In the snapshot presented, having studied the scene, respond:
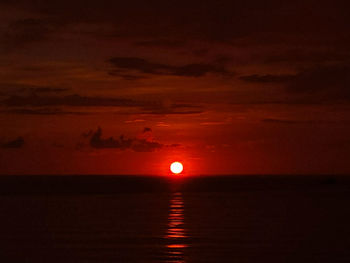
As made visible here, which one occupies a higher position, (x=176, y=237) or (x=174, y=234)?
(x=174, y=234)

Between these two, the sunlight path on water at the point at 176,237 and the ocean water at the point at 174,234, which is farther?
the ocean water at the point at 174,234

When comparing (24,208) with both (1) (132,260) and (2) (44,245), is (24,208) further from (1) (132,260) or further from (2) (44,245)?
(1) (132,260)

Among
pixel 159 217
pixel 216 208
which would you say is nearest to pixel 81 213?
pixel 159 217

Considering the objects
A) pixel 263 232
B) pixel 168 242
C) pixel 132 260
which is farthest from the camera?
pixel 263 232

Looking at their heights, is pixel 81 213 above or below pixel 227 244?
above

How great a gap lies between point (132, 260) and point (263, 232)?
387 inches

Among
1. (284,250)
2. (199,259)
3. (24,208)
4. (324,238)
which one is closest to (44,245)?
(199,259)

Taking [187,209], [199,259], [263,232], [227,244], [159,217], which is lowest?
[199,259]

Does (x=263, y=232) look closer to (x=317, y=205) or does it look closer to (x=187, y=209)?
(x=187, y=209)

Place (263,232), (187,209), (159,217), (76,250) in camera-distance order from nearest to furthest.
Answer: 1. (76,250)
2. (263,232)
3. (159,217)
4. (187,209)

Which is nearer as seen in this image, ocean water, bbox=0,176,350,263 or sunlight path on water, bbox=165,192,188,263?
sunlight path on water, bbox=165,192,188,263

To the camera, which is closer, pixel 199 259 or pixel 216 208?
pixel 199 259

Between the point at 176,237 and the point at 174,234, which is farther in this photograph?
the point at 174,234

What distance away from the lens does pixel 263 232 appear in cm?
3106
